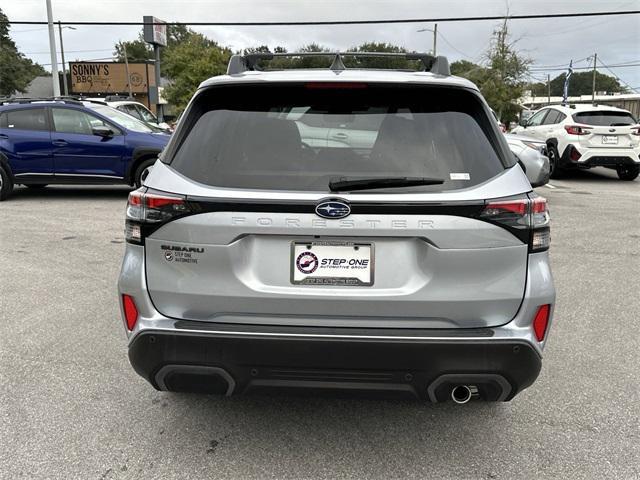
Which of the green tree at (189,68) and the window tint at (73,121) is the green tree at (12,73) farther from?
the window tint at (73,121)

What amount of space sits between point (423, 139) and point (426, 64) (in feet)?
4.40

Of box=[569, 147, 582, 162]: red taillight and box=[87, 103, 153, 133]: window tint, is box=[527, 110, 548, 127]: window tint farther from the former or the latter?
box=[87, 103, 153, 133]: window tint

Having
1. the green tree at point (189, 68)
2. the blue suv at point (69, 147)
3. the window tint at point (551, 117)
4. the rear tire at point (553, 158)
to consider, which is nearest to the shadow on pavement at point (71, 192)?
the blue suv at point (69, 147)

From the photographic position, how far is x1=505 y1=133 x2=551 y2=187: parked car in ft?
14.6

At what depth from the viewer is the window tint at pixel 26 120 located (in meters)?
10.3

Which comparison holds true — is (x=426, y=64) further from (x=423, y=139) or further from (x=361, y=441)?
(x=361, y=441)

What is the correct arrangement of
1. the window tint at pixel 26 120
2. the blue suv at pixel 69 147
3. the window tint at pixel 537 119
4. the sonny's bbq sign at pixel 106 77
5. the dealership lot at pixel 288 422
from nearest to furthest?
1. the dealership lot at pixel 288 422
2. the blue suv at pixel 69 147
3. the window tint at pixel 26 120
4. the window tint at pixel 537 119
5. the sonny's bbq sign at pixel 106 77

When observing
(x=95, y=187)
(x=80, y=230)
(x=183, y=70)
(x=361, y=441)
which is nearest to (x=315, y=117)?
(x=361, y=441)

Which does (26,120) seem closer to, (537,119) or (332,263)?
(332,263)

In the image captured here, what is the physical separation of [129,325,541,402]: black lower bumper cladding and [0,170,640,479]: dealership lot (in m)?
0.49

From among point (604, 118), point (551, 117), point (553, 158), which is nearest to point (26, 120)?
point (553, 158)

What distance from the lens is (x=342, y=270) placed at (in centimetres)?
243

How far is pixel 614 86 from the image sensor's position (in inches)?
4877

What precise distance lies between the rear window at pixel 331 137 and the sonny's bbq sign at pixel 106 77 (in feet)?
204
